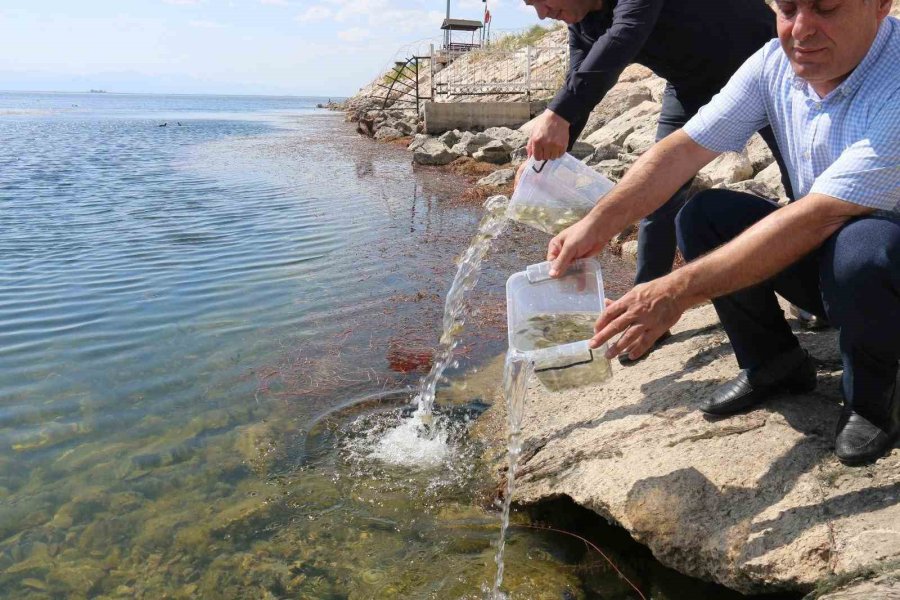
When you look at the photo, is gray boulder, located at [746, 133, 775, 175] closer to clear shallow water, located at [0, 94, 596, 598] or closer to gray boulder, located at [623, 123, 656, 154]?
gray boulder, located at [623, 123, 656, 154]

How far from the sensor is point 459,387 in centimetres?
475

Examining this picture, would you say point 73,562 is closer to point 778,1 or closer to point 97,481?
point 97,481

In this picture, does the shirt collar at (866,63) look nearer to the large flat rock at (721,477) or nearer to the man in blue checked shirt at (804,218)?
the man in blue checked shirt at (804,218)

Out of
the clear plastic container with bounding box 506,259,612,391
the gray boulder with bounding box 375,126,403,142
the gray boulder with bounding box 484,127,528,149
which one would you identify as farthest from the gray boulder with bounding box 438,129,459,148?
the clear plastic container with bounding box 506,259,612,391

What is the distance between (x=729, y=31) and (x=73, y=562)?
407cm

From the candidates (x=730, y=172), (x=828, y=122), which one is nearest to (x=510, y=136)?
(x=730, y=172)

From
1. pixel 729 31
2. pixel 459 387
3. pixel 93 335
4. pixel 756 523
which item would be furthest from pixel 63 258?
pixel 756 523

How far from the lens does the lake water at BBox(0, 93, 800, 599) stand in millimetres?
3023

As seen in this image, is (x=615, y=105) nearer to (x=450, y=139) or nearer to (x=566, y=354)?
(x=450, y=139)

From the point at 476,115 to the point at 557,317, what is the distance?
1791cm

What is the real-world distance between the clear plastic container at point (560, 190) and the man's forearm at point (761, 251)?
4.42ft

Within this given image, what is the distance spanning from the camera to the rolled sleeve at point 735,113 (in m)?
2.62

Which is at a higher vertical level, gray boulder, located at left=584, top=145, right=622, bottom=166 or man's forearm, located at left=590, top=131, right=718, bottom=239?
man's forearm, located at left=590, top=131, right=718, bottom=239

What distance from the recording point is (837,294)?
2.22 m
